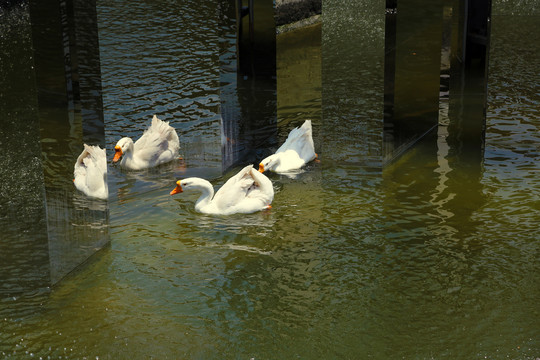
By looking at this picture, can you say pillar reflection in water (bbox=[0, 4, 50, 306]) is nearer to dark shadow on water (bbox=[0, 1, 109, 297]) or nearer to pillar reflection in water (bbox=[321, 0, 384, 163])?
dark shadow on water (bbox=[0, 1, 109, 297])

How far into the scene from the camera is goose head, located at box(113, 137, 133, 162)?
27.5 ft

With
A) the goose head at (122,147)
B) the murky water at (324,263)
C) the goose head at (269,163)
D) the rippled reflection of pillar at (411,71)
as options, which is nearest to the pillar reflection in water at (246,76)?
the murky water at (324,263)

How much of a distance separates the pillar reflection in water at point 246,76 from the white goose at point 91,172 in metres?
2.70

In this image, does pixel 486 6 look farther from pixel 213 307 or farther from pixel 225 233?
pixel 213 307

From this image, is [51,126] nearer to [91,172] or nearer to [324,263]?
[91,172]

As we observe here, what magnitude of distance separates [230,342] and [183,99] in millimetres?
6165

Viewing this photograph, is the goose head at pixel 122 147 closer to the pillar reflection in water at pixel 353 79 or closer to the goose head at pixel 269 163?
the goose head at pixel 269 163

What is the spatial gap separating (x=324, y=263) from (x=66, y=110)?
2312mm

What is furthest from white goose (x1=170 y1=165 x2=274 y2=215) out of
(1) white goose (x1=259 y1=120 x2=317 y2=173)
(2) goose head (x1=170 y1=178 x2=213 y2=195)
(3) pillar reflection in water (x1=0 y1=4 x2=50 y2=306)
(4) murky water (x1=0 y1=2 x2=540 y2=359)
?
(3) pillar reflection in water (x1=0 y1=4 x2=50 y2=306)

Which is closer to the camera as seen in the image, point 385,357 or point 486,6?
point 385,357

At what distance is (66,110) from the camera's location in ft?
19.2

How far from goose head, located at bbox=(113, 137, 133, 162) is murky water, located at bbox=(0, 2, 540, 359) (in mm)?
174

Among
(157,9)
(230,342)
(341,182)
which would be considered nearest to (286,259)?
(230,342)

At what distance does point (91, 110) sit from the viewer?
615 centimetres
